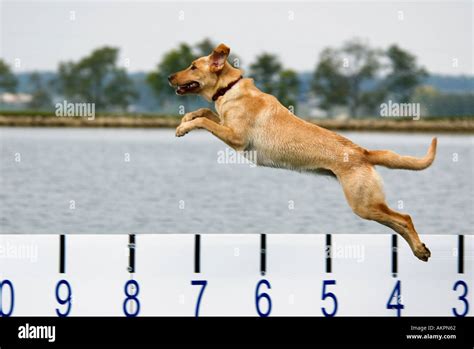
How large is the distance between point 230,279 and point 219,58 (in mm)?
3168

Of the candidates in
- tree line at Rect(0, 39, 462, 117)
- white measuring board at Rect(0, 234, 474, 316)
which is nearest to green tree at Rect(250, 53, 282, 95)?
tree line at Rect(0, 39, 462, 117)

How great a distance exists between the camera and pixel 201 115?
11180 millimetres

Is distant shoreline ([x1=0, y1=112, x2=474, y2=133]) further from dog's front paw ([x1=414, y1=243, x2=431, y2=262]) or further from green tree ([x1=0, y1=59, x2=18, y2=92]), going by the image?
dog's front paw ([x1=414, y1=243, x2=431, y2=262])

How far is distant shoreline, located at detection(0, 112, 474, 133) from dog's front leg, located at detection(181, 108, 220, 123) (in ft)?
138

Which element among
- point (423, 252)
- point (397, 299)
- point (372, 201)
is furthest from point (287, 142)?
point (397, 299)

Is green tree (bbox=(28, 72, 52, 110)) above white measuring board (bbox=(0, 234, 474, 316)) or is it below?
above

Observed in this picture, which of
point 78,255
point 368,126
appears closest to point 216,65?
point 78,255

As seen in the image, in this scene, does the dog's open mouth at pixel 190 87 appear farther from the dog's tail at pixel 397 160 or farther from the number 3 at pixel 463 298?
the number 3 at pixel 463 298

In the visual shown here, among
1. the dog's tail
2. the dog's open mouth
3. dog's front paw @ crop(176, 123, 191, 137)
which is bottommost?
the dog's tail

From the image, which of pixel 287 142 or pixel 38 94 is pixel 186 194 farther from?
pixel 38 94

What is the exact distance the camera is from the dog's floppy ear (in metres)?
11.2

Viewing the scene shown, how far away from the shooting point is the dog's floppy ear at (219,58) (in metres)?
11.2
